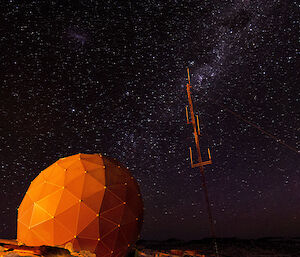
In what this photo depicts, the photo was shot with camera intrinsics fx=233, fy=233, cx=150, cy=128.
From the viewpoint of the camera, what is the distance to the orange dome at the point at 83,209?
622 cm

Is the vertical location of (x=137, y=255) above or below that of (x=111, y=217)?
below

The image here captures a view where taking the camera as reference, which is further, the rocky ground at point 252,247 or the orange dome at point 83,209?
the rocky ground at point 252,247

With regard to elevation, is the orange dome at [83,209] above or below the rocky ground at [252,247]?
above

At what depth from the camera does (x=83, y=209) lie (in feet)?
20.6

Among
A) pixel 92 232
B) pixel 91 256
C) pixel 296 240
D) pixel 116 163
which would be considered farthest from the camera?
pixel 296 240

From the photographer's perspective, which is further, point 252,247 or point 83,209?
point 252,247

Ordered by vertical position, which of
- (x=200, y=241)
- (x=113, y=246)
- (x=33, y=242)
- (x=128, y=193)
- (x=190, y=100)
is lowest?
(x=200, y=241)

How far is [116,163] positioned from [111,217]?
1.95m

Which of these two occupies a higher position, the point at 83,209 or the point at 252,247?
the point at 83,209

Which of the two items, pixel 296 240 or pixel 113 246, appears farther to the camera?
pixel 296 240

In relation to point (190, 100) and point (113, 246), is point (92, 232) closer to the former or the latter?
point (113, 246)

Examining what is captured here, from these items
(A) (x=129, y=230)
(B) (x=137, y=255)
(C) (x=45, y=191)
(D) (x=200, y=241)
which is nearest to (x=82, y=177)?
(C) (x=45, y=191)

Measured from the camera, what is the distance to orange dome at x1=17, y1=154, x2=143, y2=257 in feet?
20.4

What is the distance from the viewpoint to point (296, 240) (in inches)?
861
